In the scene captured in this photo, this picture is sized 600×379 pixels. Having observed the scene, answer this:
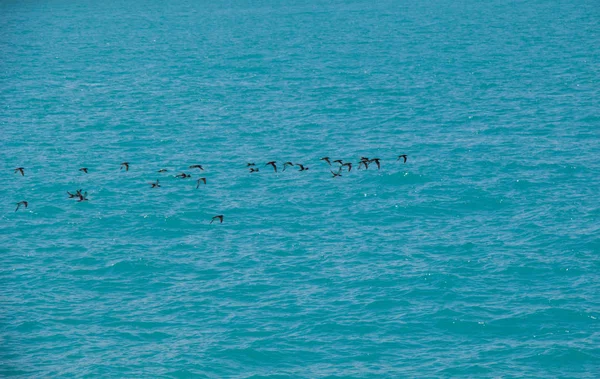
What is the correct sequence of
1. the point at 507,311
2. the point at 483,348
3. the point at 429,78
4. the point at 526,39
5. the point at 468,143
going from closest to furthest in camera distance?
the point at 483,348 → the point at 507,311 → the point at 468,143 → the point at 429,78 → the point at 526,39

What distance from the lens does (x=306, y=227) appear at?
79.4 metres

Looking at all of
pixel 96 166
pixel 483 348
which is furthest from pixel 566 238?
pixel 96 166

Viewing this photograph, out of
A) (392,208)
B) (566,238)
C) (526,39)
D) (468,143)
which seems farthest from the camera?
(526,39)

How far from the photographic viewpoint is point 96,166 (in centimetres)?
9750

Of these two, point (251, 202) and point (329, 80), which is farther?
point (329, 80)

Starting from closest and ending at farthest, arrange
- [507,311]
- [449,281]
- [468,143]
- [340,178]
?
[507,311]
[449,281]
[340,178]
[468,143]

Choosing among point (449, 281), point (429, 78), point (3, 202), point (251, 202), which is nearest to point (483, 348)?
point (449, 281)

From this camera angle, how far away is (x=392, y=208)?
3287 inches

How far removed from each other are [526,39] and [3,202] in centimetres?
12383

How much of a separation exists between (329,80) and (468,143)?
43867mm

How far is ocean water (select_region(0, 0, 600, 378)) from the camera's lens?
5950cm

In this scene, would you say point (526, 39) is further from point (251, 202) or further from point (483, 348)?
point (483, 348)

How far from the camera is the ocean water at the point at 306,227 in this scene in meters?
59.5

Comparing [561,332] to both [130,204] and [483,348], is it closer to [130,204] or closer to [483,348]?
[483,348]
